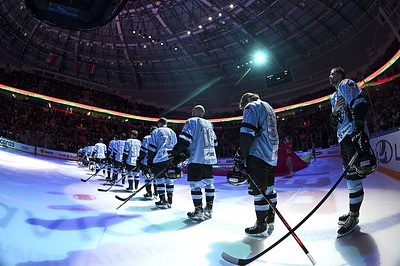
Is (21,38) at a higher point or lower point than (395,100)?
higher

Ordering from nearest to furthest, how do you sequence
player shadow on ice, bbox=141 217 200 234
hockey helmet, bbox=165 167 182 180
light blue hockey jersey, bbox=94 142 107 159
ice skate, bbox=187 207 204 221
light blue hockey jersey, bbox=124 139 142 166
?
player shadow on ice, bbox=141 217 200 234 → ice skate, bbox=187 207 204 221 → hockey helmet, bbox=165 167 182 180 → light blue hockey jersey, bbox=124 139 142 166 → light blue hockey jersey, bbox=94 142 107 159

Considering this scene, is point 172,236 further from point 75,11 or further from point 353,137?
point 75,11

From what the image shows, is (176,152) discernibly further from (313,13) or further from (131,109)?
(131,109)

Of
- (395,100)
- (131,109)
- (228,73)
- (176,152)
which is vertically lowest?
(176,152)

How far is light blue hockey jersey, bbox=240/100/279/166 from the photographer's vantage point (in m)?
2.94

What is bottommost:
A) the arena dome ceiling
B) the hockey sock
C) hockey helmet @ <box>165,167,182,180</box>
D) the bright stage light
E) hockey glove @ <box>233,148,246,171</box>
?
the hockey sock

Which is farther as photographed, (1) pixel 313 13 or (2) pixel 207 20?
(2) pixel 207 20

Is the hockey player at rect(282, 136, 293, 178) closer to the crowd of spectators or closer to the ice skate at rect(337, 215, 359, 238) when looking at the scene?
the crowd of spectators

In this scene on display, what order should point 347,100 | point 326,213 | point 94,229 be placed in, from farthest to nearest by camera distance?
1. point 326,213
2. point 94,229
3. point 347,100

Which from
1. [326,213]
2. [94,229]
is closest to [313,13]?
[326,213]

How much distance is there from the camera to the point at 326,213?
12.0ft

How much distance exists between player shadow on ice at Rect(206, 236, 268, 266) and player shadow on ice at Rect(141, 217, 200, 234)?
2.62 feet

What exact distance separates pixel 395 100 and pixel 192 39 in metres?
19.5

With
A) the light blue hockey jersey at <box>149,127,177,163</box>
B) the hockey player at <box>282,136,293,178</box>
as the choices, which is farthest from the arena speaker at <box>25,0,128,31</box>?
the hockey player at <box>282,136,293,178</box>
